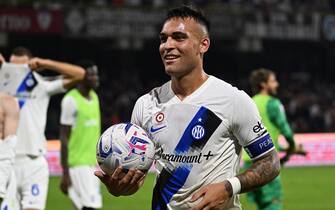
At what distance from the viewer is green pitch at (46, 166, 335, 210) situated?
14956 mm

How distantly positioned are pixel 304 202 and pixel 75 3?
16.5 m

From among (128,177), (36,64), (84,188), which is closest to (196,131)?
(128,177)

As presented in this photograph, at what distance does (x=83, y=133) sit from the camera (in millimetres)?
11305

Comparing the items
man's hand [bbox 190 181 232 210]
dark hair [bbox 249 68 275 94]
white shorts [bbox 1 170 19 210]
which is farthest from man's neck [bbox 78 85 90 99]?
man's hand [bbox 190 181 232 210]

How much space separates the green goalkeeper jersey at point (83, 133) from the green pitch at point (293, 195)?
3148mm

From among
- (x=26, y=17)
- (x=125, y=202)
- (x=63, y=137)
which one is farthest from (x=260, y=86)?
(x=26, y=17)

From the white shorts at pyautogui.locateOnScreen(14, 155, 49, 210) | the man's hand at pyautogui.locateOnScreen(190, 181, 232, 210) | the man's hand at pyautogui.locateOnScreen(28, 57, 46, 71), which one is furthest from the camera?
the white shorts at pyautogui.locateOnScreen(14, 155, 49, 210)

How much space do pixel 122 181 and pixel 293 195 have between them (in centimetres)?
1266

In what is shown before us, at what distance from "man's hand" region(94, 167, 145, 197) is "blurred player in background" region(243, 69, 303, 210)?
5.64 meters

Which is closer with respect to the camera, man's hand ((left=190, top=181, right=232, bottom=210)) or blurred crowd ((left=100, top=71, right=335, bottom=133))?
man's hand ((left=190, top=181, right=232, bottom=210))

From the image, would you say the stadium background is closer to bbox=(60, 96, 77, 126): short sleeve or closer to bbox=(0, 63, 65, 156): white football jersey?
bbox=(60, 96, 77, 126): short sleeve

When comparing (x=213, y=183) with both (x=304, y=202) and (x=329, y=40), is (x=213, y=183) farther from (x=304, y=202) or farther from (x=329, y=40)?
(x=329, y=40)

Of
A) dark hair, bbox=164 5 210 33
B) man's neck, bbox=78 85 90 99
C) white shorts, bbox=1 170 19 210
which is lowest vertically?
white shorts, bbox=1 170 19 210

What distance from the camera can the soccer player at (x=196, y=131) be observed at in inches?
201
